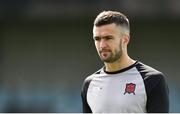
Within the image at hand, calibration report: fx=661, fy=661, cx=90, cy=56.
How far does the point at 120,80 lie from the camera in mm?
3885

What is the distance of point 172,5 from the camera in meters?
11.5

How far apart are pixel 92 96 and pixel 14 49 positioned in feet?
31.2

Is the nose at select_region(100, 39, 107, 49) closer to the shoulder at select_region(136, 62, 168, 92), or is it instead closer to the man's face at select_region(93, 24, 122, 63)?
the man's face at select_region(93, 24, 122, 63)

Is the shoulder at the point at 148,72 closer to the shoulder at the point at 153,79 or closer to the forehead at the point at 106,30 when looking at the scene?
the shoulder at the point at 153,79

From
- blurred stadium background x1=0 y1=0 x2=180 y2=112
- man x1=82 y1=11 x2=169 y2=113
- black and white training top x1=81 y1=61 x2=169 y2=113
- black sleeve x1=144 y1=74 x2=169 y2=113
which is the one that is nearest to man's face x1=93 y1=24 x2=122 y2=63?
man x1=82 y1=11 x2=169 y2=113

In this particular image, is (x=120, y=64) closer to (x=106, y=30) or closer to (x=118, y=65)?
(x=118, y=65)

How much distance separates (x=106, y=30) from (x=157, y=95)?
0.48 meters

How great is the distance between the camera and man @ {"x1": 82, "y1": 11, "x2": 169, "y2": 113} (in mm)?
3711

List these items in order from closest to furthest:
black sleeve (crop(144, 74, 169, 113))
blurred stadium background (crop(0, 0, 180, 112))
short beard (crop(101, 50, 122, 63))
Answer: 1. black sleeve (crop(144, 74, 169, 113))
2. short beard (crop(101, 50, 122, 63))
3. blurred stadium background (crop(0, 0, 180, 112))

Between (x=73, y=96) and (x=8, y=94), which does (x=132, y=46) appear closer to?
(x=73, y=96)

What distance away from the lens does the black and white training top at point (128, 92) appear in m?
3.71

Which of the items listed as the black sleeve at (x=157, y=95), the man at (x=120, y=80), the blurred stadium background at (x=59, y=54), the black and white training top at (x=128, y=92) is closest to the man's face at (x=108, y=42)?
the man at (x=120, y=80)

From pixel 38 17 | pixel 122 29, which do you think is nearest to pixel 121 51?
pixel 122 29

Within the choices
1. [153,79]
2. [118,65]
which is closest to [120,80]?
[118,65]
